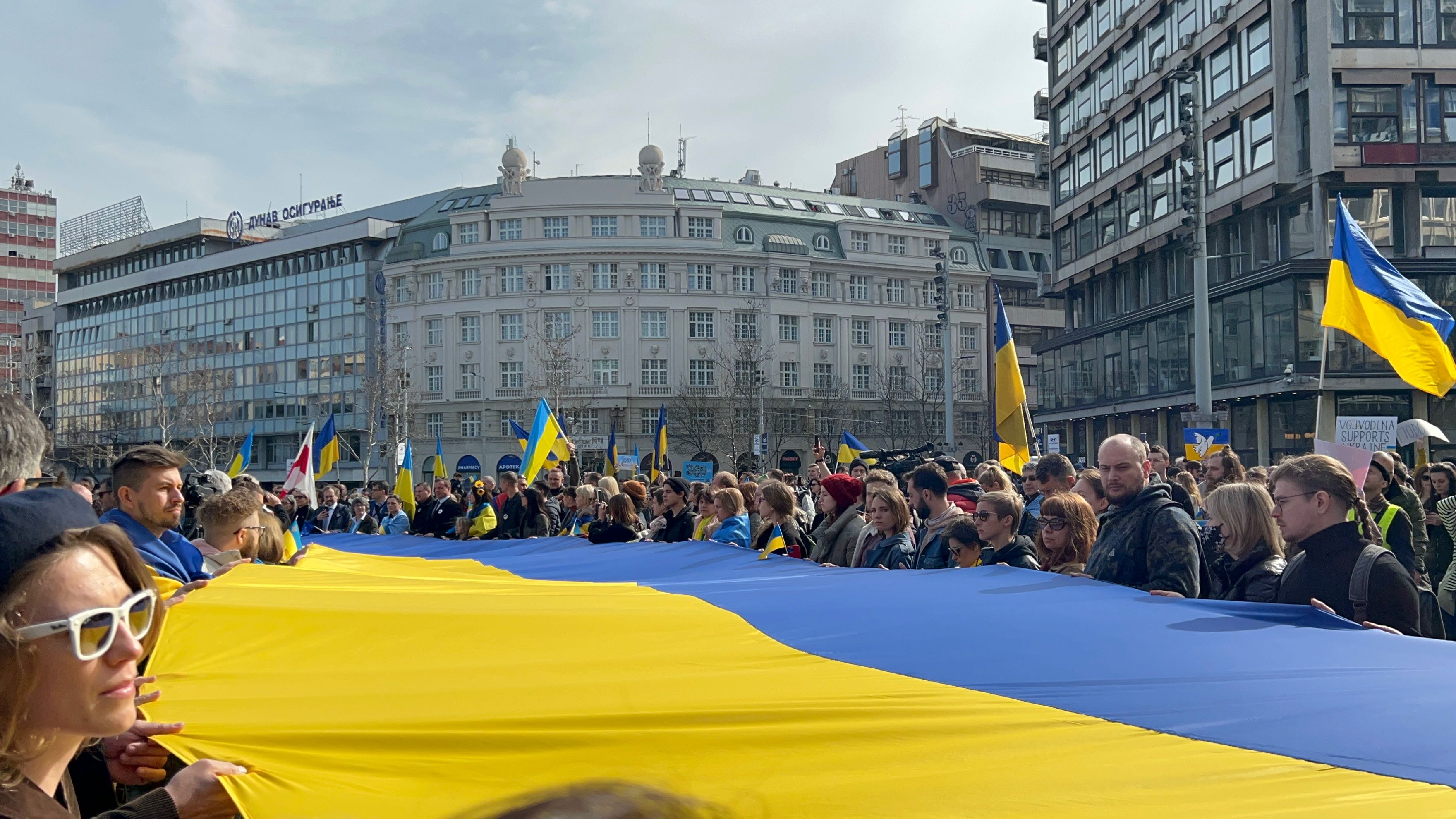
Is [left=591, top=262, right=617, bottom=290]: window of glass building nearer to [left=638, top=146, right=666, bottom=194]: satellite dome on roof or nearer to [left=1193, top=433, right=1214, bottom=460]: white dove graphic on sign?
[left=638, top=146, right=666, bottom=194]: satellite dome on roof

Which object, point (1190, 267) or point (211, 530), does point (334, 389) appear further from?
point (211, 530)

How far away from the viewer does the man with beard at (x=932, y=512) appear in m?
8.80

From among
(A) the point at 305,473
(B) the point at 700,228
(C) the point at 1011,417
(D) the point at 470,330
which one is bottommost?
(A) the point at 305,473

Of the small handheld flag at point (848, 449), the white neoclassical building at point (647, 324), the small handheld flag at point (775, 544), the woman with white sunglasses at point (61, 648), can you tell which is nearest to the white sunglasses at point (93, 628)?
the woman with white sunglasses at point (61, 648)

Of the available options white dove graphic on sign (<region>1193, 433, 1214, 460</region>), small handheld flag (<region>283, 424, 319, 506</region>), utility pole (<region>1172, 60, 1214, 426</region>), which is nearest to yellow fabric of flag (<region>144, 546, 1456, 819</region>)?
small handheld flag (<region>283, 424, 319, 506</region>)

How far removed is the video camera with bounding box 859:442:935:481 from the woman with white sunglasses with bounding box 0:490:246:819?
1496 cm

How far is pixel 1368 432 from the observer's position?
13.3 metres

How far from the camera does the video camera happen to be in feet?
61.5

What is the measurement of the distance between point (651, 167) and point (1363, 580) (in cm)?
7847

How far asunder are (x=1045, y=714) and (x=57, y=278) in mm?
135555

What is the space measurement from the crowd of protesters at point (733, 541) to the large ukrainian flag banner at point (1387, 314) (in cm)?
91

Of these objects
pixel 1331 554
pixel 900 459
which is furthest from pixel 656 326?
pixel 1331 554

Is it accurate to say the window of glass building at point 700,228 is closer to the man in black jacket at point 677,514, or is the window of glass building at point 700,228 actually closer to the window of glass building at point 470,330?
the window of glass building at point 470,330

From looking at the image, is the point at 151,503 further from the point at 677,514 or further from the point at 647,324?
the point at 647,324
